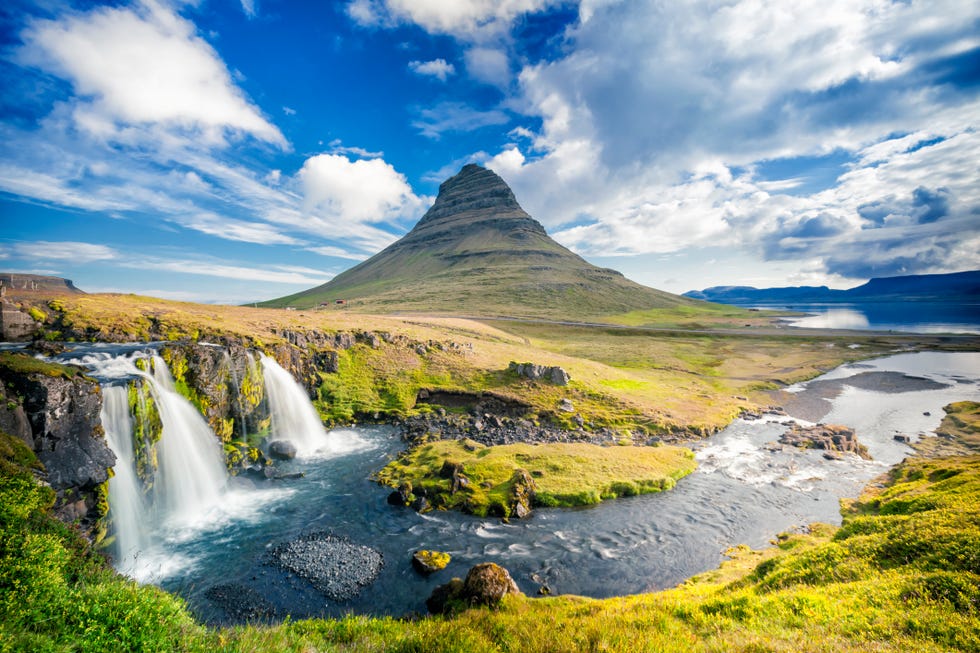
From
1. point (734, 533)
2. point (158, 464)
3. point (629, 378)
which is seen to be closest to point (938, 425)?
point (629, 378)

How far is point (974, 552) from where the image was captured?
11.6 m

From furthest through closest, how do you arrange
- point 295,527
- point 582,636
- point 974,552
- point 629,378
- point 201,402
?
point 629,378
point 201,402
point 295,527
point 974,552
point 582,636

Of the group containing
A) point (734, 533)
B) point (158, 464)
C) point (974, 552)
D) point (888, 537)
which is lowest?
point (734, 533)

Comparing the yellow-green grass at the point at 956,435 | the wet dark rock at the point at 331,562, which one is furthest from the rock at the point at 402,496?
the yellow-green grass at the point at 956,435

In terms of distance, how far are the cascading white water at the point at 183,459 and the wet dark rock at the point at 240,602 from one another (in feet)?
29.3

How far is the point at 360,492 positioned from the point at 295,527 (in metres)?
5.46

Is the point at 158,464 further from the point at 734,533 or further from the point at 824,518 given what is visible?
the point at 824,518

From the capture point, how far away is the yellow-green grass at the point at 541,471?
93.2 feet

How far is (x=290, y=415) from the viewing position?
4084 cm

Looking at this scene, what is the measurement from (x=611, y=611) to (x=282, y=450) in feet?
107

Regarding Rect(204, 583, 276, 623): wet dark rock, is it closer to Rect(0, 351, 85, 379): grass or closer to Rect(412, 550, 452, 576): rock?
Rect(412, 550, 452, 576): rock

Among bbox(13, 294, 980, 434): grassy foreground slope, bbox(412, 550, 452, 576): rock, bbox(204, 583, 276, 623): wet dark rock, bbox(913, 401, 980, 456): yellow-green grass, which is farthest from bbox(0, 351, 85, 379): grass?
bbox(913, 401, 980, 456): yellow-green grass

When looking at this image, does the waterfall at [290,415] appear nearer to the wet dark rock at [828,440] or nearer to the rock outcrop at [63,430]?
the rock outcrop at [63,430]

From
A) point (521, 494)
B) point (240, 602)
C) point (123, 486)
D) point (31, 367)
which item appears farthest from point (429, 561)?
point (31, 367)
